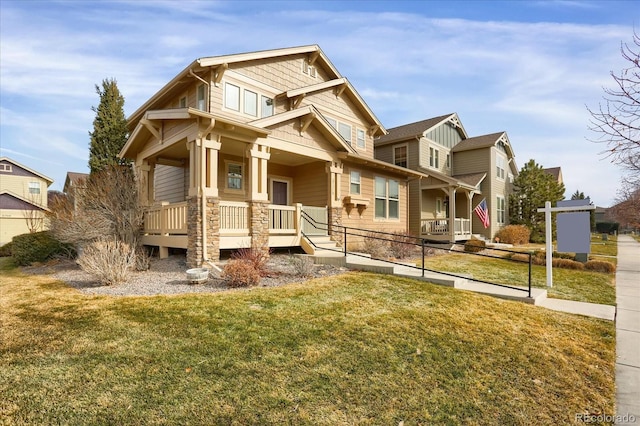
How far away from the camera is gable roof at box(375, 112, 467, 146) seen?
69.2ft

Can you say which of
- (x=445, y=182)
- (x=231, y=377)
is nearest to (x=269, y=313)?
(x=231, y=377)

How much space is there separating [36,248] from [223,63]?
34.0ft

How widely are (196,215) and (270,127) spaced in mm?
4099

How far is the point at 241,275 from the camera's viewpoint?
24.3 ft

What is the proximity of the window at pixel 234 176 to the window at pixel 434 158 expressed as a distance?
13.8m

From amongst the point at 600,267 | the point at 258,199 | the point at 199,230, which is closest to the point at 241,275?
the point at 199,230

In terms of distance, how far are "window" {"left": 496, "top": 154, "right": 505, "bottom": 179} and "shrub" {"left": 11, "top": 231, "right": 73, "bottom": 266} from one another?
87.6 feet

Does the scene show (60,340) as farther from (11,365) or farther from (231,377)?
(231,377)

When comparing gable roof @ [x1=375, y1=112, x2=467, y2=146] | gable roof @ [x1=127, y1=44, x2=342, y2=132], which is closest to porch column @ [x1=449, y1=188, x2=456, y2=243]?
gable roof @ [x1=375, y1=112, x2=467, y2=146]

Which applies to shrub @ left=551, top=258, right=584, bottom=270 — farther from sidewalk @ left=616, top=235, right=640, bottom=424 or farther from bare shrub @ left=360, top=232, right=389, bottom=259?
bare shrub @ left=360, top=232, right=389, bottom=259

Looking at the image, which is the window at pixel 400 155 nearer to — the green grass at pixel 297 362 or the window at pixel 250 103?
the window at pixel 250 103

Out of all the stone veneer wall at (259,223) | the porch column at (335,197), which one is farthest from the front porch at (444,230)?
the stone veneer wall at (259,223)

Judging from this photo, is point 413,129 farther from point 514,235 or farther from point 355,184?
point 514,235

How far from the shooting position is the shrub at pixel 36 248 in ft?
41.4
